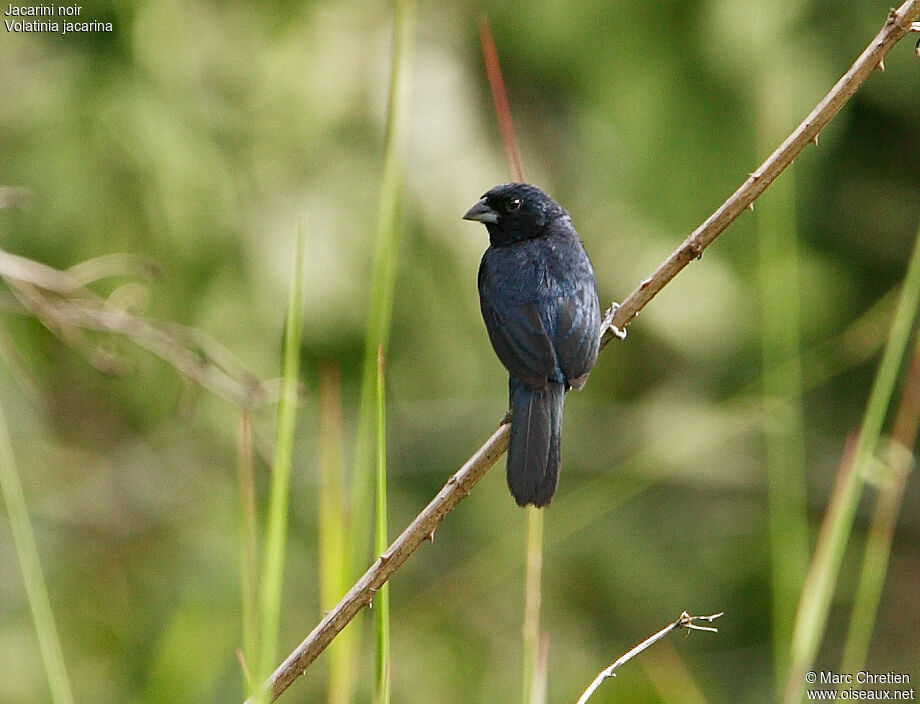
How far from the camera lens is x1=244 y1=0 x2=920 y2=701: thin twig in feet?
6.13

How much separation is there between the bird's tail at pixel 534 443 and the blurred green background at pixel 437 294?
0.80m

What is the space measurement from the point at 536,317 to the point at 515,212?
0.60m

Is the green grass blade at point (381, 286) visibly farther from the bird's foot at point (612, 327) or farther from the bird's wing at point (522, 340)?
the bird's wing at point (522, 340)

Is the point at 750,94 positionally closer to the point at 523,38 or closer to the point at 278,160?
the point at 523,38

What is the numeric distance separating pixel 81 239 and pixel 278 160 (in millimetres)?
840

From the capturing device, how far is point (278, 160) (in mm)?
4668

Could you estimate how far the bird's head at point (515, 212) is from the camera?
3.79m

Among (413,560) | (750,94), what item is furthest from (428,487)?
(750,94)

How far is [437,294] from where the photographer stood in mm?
4691

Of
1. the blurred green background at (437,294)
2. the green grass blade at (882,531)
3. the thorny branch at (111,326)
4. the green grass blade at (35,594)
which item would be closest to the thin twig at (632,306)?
the green grass blade at (35,594)

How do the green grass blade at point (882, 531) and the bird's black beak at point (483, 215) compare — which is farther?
the bird's black beak at point (483, 215)

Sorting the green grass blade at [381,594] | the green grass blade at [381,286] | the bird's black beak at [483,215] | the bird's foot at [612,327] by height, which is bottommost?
the green grass blade at [381,594]

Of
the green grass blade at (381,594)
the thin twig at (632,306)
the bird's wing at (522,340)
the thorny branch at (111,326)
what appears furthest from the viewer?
the bird's wing at (522,340)

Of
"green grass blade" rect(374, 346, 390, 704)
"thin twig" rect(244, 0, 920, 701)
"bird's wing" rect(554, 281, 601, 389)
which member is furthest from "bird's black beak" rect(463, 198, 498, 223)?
"green grass blade" rect(374, 346, 390, 704)
